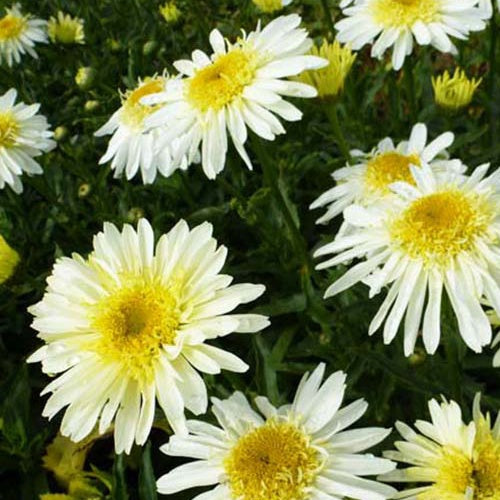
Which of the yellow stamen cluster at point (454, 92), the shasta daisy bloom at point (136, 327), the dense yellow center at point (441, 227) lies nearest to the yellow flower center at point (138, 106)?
the yellow stamen cluster at point (454, 92)

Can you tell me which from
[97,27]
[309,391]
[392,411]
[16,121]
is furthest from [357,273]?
[97,27]

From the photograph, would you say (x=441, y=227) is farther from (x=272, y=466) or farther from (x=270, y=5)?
(x=270, y=5)

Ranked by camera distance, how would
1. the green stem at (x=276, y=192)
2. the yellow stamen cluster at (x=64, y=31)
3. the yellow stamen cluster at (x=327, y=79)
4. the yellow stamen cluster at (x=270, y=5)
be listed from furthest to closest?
the yellow stamen cluster at (x=64, y=31), the yellow stamen cluster at (x=270, y=5), the yellow stamen cluster at (x=327, y=79), the green stem at (x=276, y=192)

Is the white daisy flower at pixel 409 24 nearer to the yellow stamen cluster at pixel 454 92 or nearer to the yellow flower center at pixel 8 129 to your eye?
the yellow stamen cluster at pixel 454 92

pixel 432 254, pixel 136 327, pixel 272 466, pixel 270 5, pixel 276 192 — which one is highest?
pixel 270 5

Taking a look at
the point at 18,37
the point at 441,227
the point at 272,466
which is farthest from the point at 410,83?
the point at 18,37

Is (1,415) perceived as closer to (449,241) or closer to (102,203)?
(102,203)
